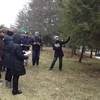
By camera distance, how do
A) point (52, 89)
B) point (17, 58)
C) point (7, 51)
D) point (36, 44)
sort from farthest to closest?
1. point (36, 44)
2. point (52, 89)
3. point (7, 51)
4. point (17, 58)

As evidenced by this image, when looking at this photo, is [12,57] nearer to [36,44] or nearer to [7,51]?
[7,51]

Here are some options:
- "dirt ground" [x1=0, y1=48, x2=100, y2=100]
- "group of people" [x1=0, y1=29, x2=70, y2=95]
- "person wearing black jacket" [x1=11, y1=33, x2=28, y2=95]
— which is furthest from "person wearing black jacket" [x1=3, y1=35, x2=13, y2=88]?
"person wearing black jacket" [x1=11, y1=33, x2=28, y2=95]

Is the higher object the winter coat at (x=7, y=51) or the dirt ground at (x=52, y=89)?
the winter coat at (x=7, y=51)

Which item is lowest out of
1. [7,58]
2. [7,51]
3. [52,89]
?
[52,89]

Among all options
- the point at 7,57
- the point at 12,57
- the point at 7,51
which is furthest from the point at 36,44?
the point at 12,57

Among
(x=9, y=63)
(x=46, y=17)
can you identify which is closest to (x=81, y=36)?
(x=9, y=63)

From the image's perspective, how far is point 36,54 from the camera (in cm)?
948

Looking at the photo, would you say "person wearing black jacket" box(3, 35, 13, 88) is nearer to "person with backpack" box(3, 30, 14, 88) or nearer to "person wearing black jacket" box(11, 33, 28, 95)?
"person with backpack" box(3, 30, 14, 88)

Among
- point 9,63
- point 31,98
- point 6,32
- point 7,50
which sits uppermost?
point 6,32

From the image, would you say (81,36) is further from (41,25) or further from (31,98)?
(41,25)

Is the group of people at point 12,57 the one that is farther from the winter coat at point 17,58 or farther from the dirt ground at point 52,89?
the dirt ground at point 52,89

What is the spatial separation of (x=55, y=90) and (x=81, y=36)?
385cm

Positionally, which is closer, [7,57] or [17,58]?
[17,58]

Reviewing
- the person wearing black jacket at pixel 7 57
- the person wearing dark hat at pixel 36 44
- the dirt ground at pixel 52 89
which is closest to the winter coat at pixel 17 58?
the person wearing black jacket at pixel 7 57
